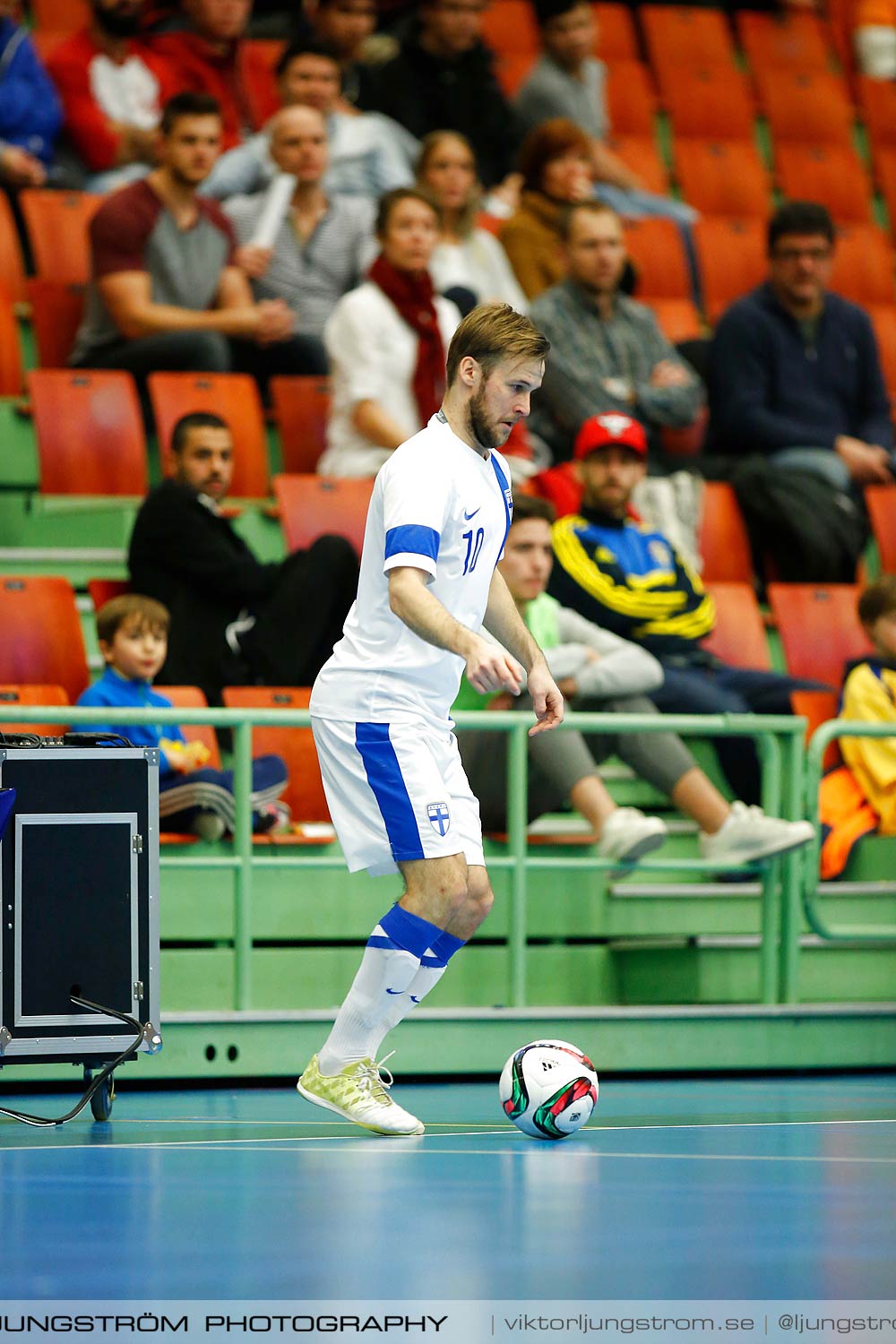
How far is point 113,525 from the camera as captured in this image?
7801mm

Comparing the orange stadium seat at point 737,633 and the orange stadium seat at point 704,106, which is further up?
the orange stadium seat at point 704,106

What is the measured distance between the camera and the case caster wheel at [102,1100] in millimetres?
5168

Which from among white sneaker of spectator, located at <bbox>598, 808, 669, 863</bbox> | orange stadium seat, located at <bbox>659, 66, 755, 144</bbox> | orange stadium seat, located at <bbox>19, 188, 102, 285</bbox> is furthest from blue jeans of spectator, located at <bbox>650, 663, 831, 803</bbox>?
orange stadium seat, located at <bbox>659, 66, 755, 144</bbox>

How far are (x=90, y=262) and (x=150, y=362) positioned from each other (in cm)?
45

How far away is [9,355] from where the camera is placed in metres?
8.48

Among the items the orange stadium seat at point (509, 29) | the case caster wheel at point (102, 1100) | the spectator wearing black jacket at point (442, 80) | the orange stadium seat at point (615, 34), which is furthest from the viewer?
the orange stadium seat at point (615, 34)

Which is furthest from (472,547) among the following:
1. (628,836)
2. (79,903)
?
(628,836)

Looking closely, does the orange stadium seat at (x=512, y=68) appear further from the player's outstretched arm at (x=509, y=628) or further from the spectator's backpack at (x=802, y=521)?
the player's outstretched arm at (x=509, y=628)

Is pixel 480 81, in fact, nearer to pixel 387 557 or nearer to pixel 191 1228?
pixel 387 557

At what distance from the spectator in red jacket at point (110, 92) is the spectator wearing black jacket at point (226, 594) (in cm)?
285

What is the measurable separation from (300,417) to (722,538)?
1783 mm

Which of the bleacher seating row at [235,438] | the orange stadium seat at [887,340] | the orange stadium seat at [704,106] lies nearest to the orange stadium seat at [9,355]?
the bleacher seating row at [235,438]

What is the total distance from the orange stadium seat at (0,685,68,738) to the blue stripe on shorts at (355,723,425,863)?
1918 mm

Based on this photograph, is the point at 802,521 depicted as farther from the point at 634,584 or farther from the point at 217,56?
the point at 217,56
